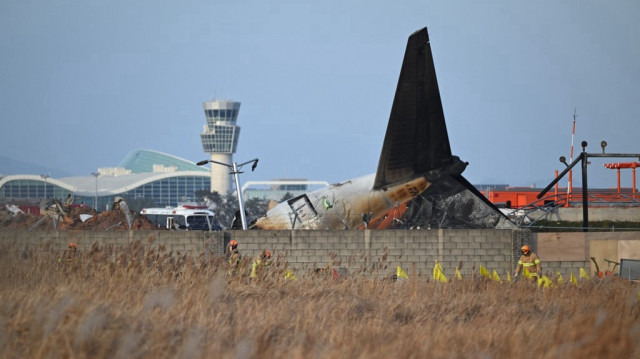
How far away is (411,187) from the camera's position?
1666 inches

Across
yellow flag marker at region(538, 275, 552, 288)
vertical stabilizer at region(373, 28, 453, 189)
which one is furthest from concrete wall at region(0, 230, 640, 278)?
yellow flag marker at region(538, 275, 552, 288)

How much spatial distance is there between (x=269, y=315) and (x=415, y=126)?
27.4 meters

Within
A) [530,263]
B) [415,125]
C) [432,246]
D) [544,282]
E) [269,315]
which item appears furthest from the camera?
[415,125]

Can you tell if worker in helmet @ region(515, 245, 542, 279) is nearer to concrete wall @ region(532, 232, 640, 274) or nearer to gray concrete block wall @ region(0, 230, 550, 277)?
gray concrete block wall @ region(0, 230, 550, 277)

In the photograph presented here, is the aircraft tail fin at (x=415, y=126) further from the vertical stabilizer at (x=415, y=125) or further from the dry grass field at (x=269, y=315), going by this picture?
the dry grass field at (x=269, y=315)

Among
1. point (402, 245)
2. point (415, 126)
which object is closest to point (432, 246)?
point (402, 245)

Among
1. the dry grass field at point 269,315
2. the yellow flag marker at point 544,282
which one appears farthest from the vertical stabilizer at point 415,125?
the dry grass field at point 269,315

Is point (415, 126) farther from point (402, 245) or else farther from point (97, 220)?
point (97, 220)

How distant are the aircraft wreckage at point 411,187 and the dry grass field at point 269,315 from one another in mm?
20319

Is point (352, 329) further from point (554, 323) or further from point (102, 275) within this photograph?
point (102, 275)

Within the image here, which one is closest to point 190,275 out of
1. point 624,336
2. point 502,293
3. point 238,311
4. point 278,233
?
point 238,311

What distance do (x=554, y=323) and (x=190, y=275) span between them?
735 cm

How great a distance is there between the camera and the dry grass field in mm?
11883

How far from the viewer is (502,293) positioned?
20.8 meters
